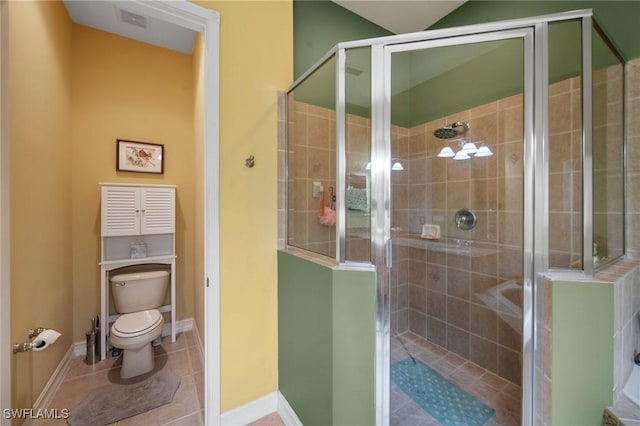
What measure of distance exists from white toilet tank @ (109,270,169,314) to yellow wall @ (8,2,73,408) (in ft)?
1.12

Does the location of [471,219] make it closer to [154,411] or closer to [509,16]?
[509,16]

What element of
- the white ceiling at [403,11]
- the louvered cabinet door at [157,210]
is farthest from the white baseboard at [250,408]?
the white ceiling at [403,11]

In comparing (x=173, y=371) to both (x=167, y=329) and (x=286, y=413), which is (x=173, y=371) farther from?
(x=286, y=413)

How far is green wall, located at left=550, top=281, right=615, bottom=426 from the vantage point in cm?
95

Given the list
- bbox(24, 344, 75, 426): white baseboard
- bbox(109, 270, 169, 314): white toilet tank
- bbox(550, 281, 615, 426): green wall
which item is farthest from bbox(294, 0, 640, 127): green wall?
bbox(24, 344, 75, 426): white baseboard

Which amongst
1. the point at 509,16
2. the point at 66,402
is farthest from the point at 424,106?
the point at 66,402

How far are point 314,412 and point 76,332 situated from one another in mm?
2377

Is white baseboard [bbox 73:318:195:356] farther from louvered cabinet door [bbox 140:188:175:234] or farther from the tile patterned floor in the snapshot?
louvered cabinet door [bbox 140:188:175:234]

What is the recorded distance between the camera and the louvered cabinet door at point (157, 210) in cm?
237

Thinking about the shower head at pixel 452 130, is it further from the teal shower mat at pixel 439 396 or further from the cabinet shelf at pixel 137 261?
the cabinet shelf at pixel 137 261

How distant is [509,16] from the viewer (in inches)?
69.2

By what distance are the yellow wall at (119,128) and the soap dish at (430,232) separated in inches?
91.6

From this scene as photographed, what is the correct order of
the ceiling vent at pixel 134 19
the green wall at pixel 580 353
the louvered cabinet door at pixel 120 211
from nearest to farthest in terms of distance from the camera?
the green wall at pixel 580 353
the ceiling vent at pixel 134 19
the louvered cabinet door at pixel 120 211

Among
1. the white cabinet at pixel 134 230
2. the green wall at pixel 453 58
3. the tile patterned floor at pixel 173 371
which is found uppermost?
the green wall at pixel 453 58
